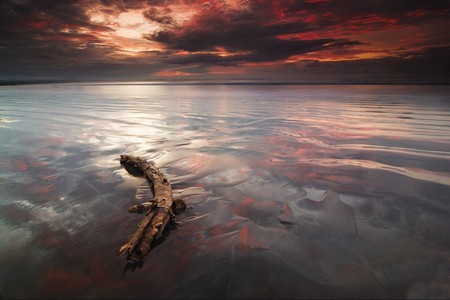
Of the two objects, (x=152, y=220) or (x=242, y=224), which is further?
(x=242, y=224)

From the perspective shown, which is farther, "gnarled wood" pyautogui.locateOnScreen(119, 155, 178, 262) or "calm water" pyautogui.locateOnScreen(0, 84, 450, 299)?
"gnarled wood" pyautogui.locateOnScreen(119, 155, 178, 262)

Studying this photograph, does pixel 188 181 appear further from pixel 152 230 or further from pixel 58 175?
pixel 58 175

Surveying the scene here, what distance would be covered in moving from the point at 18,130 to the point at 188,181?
41.7ft

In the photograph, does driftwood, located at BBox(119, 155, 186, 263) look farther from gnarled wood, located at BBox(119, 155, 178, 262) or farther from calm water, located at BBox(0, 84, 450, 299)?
calm water, located at BBox(0, 84, 450, 299)

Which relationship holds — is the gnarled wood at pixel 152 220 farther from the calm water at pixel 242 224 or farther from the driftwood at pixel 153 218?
the calm water at pixel 242 224

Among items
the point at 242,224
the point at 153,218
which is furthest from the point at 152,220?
the point at 242,224

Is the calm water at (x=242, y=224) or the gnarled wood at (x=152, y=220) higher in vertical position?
the gnarled wood at (x=152, y=220)

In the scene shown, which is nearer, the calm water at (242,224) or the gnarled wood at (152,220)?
the calm water at (242,224)

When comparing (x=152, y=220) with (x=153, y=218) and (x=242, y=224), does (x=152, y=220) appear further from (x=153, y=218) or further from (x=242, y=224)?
(x=242, y=224)

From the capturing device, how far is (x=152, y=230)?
11.9ft

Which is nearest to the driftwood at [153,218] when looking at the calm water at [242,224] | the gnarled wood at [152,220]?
the gnarled wood at [152,220]

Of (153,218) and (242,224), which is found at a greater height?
(153,218)

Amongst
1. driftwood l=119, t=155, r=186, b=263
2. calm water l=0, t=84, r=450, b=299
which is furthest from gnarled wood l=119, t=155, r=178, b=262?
calm water l=0, t=84, r=450, b=299

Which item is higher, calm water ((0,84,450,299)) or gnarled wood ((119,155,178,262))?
gnarled wood ((119,155,178,262))
